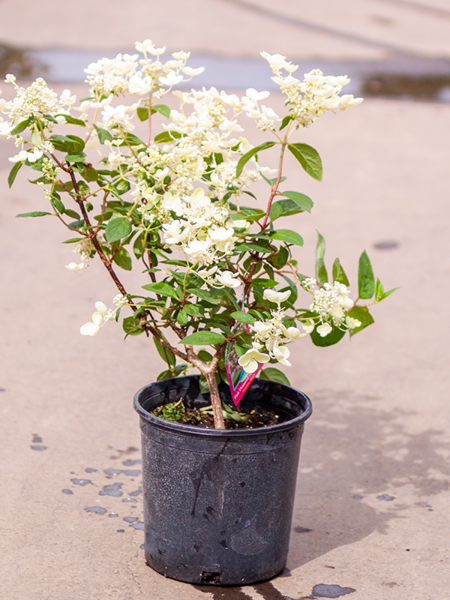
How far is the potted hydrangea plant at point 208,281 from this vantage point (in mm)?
1933

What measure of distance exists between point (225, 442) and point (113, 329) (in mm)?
2329

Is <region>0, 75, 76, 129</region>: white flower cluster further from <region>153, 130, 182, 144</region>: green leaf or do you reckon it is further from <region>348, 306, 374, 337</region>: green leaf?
<region>348, 306, 374, 337</region>: green leaf

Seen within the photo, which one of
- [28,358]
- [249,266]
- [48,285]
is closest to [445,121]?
[48,285]

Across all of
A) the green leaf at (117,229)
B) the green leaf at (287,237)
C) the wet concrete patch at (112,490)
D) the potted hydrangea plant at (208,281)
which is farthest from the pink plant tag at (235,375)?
the wet concrete patch at (112,490)

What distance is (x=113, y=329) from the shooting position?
423cm

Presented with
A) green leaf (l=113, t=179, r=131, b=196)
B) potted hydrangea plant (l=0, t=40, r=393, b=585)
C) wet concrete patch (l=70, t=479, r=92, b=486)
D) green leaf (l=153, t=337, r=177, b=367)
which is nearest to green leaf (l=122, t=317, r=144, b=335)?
potted hydrangea plant (l=0, t=40, r=393, b=585)

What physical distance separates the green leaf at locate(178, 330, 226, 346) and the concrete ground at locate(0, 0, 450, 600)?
0.74 meters

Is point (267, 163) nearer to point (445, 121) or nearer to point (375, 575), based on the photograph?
point (445, 121)

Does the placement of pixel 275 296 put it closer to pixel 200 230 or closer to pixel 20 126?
pixel 200 230

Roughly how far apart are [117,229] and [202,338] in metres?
0.37

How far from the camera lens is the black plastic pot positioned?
2.03m

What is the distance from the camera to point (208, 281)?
1.93 metres

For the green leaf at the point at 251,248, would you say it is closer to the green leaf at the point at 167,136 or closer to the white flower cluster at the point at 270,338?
the white flower cluster at the point at 270,338

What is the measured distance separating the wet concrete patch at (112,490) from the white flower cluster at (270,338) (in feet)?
3.32
